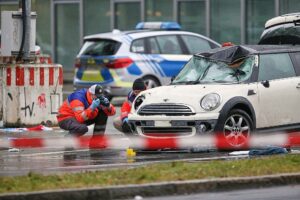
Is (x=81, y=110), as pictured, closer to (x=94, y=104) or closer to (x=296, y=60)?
(x=94, y=104)

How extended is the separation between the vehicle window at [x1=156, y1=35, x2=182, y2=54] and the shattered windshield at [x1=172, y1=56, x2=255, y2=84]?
30.7 ft

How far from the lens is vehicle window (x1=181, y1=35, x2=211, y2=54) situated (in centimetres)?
2531

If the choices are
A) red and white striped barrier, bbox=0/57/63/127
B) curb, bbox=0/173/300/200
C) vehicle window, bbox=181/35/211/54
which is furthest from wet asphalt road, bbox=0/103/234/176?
vehicle window, bbox=181/35/211/54

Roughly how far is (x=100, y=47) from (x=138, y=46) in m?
0.92

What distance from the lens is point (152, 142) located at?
14602 mm

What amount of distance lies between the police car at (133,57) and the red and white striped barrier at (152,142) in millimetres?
7730

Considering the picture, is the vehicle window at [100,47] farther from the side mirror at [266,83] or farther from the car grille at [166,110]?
the car grille at [166,110]

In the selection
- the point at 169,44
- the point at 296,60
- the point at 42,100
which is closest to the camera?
the point at 296,60

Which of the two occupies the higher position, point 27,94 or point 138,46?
point 138,46

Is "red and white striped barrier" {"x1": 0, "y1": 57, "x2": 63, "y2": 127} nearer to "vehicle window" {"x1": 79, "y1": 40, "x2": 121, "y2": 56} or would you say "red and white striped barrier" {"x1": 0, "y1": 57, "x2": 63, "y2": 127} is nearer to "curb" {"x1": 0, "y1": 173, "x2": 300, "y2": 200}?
"vehicle window" {"x1": 79, "y1": 40, "x2": 121, "y2": 56}

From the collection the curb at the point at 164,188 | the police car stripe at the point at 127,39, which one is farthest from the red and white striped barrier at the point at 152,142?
the police car stripe at the point at 127,39

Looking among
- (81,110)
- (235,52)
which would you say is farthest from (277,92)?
(81,110)

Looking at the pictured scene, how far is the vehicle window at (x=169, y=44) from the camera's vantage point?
82.3ft

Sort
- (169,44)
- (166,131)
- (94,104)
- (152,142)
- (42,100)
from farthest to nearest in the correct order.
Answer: (169,44) → (42,100) → (94,104) → (152,142) → (166,131)
